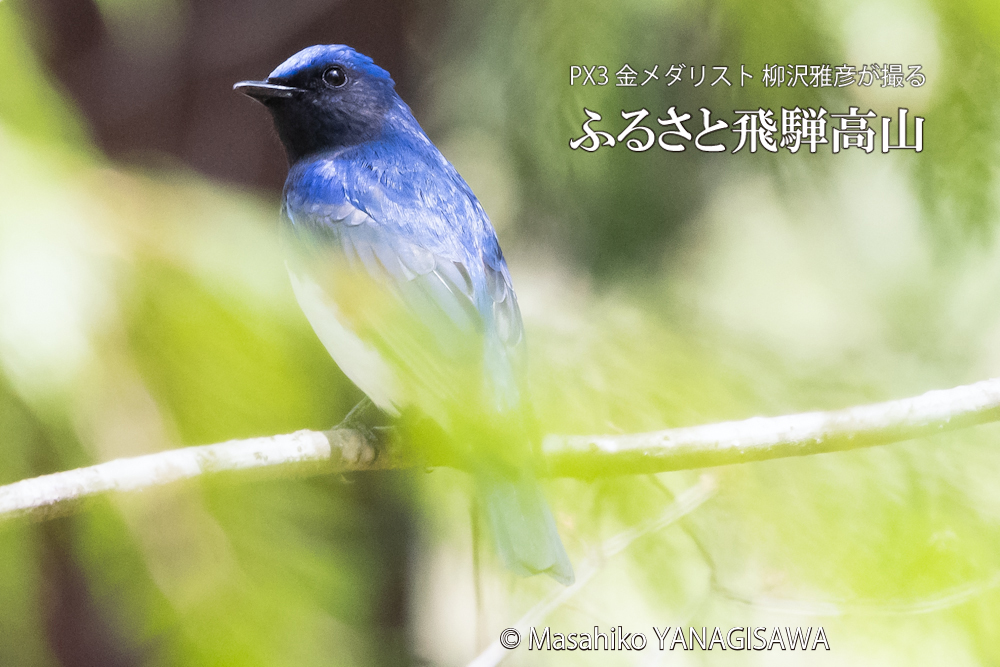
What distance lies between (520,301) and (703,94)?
1.54ft

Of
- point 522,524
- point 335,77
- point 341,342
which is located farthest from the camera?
point 335,77

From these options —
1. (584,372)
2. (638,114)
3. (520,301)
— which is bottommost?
(584,372)

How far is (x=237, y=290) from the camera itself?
3.95 feet

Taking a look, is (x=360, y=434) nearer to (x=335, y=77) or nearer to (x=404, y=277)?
(x=404, y=277)

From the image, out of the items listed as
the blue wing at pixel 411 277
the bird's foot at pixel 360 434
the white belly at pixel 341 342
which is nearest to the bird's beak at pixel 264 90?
the blue wing at pixel 411 277

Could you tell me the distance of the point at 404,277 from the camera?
51.6 inches

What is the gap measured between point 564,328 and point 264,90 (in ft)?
2.22

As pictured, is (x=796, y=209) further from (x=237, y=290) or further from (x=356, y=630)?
(x=356, y=630)

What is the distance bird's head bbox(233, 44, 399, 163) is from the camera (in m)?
1.43

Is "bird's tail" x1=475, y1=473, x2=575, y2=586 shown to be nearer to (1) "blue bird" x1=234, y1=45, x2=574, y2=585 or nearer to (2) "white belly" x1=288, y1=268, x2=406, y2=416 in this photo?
(1) "blue bird" x1=234, y1=45, x2=574, y2=585

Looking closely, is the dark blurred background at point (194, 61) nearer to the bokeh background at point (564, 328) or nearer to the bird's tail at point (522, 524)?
the bokeh background at point (564, 328)

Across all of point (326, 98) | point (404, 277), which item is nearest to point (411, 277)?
point (404, 277)

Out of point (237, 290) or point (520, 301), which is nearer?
point (237, 290)

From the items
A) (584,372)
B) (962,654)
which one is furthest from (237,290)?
(962,654)
